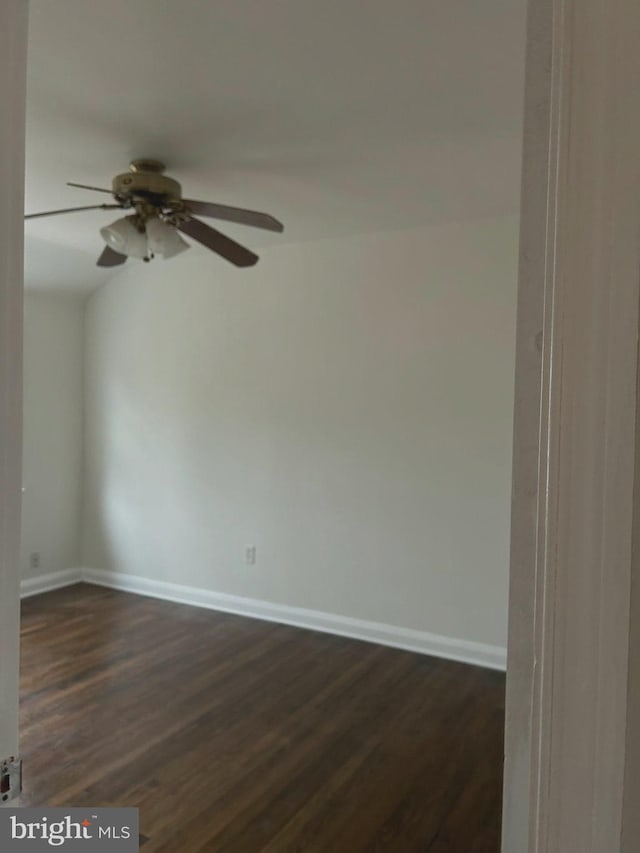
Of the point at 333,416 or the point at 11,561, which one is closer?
the point at 11,561

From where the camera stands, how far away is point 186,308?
4387 millimetres

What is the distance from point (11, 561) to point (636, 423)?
72 centimetres

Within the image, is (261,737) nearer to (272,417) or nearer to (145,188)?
(272,417)

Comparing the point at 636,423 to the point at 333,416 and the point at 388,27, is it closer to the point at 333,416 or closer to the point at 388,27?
the point at 388,27

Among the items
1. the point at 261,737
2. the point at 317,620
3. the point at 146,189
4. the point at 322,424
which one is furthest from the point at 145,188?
the point at 317,620

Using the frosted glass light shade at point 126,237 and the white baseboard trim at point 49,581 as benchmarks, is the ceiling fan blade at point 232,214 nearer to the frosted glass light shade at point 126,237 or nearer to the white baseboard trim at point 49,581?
the frosted glass light shade at point 126,237

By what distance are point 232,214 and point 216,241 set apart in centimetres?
29

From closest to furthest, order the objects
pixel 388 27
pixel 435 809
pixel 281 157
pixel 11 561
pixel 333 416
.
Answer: pixel 11 561, pixel 388 27, pixel 435 809, pixel 281 157, pixel 333 416

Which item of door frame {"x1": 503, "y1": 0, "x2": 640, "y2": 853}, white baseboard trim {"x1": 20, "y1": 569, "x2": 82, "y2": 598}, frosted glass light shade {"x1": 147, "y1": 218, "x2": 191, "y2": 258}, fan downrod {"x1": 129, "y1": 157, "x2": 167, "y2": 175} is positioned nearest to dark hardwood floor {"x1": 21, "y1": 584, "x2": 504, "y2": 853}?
white baseboard trim {"x1": 20, "y1": 569, "x2": 82, "y2": 598}

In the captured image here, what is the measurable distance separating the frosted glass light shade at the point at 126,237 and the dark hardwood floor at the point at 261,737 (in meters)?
2.08

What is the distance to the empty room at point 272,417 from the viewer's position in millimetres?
1947

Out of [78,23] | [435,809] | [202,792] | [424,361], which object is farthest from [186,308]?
[435,809]

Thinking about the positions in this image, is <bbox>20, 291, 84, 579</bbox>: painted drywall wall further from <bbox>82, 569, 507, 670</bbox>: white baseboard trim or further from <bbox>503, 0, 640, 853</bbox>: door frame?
<bbox>503, 0, 640, 853</bbox>: door frame

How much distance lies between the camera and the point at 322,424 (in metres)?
3.87
